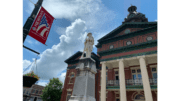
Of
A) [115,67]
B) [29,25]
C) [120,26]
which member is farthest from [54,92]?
[29,25]

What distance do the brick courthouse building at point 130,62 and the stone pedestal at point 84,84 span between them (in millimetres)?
9985

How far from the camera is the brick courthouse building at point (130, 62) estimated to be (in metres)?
13.1

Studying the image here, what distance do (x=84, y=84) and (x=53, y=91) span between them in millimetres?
21085

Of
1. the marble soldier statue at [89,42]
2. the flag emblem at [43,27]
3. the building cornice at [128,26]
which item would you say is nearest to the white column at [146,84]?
the building cornice at [128,26]

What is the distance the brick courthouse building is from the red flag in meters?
11.5

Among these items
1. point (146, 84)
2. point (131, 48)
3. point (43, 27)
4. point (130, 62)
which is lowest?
point (146, 84)

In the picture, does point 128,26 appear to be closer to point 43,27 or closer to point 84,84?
point 43,27

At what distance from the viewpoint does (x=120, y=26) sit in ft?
58.6

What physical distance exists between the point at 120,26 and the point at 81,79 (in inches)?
625

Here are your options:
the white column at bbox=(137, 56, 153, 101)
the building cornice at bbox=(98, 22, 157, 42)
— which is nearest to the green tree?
the building cornice at bbox=(98, 22, 157, 42)

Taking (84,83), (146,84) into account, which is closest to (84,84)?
(84,83)

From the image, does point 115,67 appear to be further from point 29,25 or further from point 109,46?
point 29,25

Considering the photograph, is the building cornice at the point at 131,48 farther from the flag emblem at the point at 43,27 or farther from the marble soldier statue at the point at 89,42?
the flag emblem at the point at 43,27

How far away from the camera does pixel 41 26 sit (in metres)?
5.16
